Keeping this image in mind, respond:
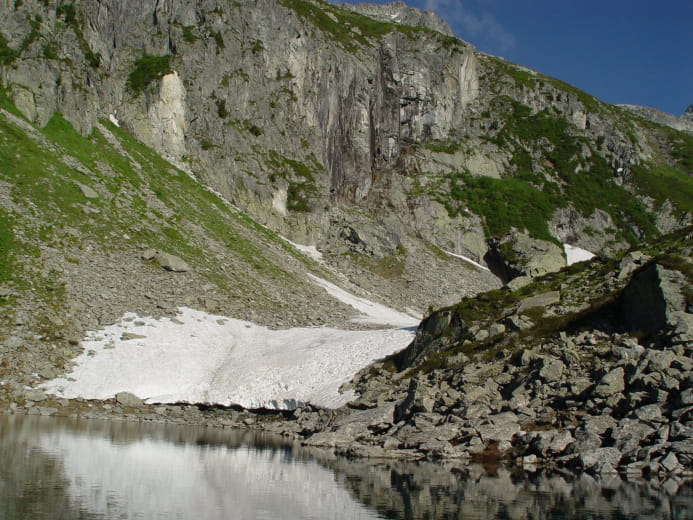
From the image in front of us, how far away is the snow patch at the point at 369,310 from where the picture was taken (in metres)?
60.3

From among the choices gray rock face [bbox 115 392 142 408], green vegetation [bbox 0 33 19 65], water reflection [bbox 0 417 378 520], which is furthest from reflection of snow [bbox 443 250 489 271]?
water reflection [bbox 0 417 378 520]

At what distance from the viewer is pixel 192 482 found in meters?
18.8

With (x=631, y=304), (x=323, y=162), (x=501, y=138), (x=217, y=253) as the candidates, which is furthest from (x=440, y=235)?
(x=631, y=304)

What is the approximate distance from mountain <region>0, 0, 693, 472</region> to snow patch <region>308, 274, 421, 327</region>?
2.54 meters

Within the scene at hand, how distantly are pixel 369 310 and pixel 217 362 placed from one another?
24.3m

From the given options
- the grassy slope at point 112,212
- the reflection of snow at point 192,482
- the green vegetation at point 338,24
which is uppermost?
the green vegetation at point 338,24

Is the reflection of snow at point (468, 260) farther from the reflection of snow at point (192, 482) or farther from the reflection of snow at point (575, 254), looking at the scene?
the reflection of snow at point (192, 482)

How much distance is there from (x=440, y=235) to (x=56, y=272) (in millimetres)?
63064

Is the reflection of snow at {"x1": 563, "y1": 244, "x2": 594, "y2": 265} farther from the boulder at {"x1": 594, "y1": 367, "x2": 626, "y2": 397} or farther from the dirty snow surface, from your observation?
the boulder at {"x1": 594, "y1": 367, "x2": 626, "y2": 397}

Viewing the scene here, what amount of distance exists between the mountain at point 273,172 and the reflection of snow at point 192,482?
49.7 ft

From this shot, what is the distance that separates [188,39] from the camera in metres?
86.9

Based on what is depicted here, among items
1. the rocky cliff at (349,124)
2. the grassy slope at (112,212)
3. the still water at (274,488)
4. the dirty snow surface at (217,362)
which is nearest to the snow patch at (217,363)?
the dirty snow surface at (217,362)

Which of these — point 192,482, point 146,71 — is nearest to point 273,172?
point 146,71

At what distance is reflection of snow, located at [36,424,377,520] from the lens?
1557cm
